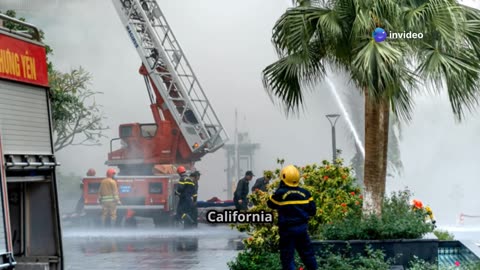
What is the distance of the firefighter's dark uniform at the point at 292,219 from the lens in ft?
34.9

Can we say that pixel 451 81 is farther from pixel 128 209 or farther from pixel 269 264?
pixel 128 209

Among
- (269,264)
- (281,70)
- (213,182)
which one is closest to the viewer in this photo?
(269,264)

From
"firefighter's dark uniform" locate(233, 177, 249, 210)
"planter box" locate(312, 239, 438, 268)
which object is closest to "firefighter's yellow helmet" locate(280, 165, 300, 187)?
"planter box" locate(312, 239, 438, 268)

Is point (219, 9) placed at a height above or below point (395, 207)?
above

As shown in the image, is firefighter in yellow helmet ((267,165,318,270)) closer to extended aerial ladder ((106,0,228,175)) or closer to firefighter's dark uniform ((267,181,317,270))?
firefighter's dark uniform ((267,181,317,270))

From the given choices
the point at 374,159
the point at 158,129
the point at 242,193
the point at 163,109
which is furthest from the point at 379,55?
the point at 158,129

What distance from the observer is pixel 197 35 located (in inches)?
1123

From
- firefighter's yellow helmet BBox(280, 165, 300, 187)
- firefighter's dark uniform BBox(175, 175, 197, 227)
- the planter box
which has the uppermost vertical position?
firefighter's yellow helmet BBox(280, 165, 300, 187)

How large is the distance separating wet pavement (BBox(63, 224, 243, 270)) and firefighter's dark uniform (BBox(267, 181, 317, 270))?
485 cm

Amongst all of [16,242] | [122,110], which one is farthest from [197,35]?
[16,242]

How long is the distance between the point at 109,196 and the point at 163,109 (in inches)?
102

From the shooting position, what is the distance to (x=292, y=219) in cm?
1063

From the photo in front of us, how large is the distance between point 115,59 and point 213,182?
4.41m

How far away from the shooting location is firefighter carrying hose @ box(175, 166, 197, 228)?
24.0m
